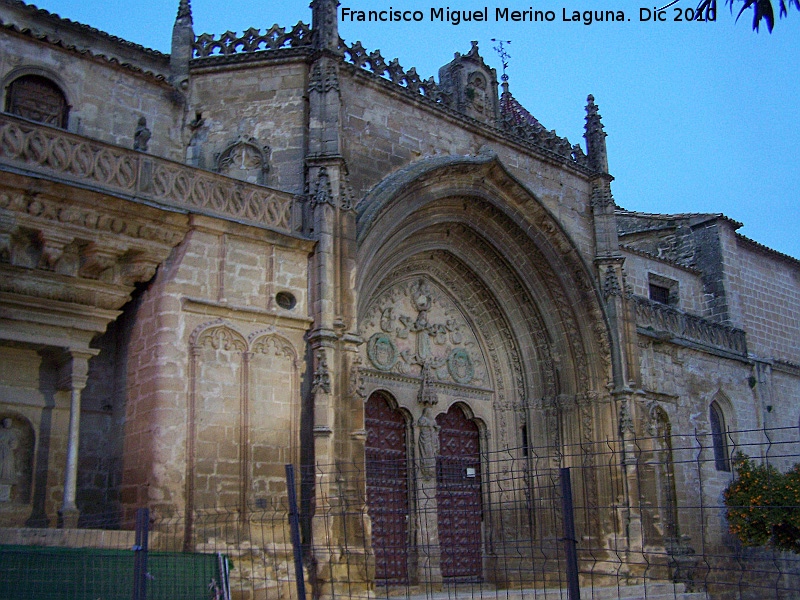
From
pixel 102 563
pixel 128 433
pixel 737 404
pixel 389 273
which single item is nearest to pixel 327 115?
pixel 389 273

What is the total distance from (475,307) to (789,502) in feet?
21.9

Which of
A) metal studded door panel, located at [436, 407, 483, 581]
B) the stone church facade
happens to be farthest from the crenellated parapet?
metal studded door panel, located at [436, 407, 483, 581]

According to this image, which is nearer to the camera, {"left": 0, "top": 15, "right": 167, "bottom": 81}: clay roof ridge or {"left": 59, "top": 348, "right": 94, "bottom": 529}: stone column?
{"left": 59, "top": 348, "right": 94, "bottom": 529}: stone column

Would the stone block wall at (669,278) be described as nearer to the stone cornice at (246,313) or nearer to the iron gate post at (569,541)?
the stone cornice at (246,313)

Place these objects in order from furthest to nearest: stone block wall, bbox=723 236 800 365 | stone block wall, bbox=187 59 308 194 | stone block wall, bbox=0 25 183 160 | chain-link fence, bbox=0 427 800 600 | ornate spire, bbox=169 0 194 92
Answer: stone block wall, bbox=723 236 800 365 → ornate spire, bbox=169 0 194 92 → stone block wall, bbox=187 59 308 194 → stone block wall, bbox=0 25 183 160 → chain-link fence, bbox=0 427 800 600

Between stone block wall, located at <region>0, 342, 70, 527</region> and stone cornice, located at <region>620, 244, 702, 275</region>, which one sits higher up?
stone cornice, located at <region>620, 244, 702, 275</region>

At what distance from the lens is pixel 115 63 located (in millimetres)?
13781

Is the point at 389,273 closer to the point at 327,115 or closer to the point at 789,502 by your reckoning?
the point at 327,115

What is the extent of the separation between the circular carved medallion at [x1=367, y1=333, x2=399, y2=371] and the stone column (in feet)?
17.6

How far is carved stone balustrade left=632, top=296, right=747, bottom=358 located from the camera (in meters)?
19.4

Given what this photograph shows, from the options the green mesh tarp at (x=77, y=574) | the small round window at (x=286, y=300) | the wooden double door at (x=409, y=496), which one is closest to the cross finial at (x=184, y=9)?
the small round window at (x=286, y=300)

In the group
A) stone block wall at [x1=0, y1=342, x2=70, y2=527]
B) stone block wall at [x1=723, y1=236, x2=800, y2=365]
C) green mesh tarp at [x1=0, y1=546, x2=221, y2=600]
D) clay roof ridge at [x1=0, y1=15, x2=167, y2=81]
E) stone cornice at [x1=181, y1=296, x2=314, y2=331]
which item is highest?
clay roof ridge at [x1=0, y1=15, x2=167, y2=81]

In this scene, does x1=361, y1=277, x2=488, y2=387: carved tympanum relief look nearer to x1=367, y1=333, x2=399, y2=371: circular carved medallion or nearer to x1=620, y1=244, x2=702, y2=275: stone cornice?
x1=367, y1=333, x2=399, y2=371: circular carved medallion

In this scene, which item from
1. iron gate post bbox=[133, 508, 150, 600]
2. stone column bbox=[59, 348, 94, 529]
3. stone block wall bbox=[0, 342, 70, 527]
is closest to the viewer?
iron gate post bbox=[133, 508, 150, 600]
